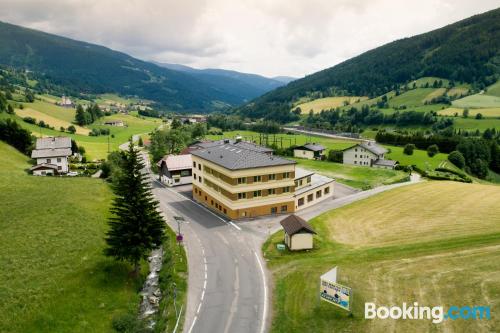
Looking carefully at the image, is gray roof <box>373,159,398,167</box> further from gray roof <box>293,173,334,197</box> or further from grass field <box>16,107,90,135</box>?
grass field <box>16,107,90,135</box>

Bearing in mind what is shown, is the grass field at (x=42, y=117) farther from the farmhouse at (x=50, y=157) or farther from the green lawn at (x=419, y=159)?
the green lawn at (x=419, y=159)

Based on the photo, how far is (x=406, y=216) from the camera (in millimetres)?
57188

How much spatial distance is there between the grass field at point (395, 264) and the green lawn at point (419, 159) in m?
49.2

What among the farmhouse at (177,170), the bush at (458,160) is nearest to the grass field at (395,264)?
the farmhouse at (177,170)

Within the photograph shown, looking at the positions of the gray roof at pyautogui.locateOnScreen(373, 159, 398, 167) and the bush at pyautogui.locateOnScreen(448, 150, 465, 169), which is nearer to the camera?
the gray roof at pyautogui.locateOnScreen(373, 159, 398, 167)

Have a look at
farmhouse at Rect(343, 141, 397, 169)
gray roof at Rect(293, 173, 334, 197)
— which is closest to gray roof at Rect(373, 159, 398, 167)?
farmhouse at Rect(343, 141, 397, 169)

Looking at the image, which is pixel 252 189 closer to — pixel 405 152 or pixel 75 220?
pixel 75 220

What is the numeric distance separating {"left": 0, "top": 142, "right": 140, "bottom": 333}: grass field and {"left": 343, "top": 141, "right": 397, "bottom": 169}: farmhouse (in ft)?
275

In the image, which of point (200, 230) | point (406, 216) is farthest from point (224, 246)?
point (406, 216)

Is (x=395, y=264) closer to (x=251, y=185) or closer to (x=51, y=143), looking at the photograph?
(x=251, y=185)

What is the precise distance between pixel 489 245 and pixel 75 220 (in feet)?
170

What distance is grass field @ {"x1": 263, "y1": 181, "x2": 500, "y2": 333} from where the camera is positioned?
1147 inches

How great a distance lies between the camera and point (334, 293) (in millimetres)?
30516

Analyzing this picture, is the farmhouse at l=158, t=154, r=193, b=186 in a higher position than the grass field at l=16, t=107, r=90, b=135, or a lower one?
lower
